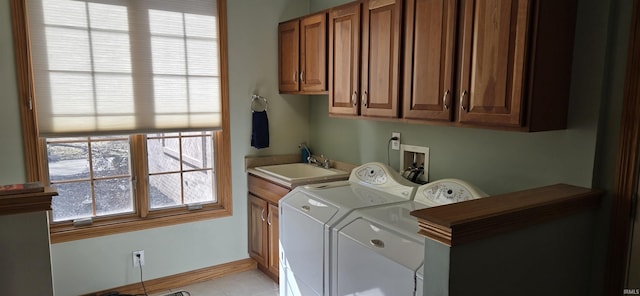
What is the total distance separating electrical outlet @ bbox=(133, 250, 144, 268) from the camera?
308 cm

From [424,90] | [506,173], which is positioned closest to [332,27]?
[424,90]

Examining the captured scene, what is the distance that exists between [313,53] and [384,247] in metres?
1.71

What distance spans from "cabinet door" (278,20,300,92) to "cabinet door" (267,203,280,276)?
39.1 inches

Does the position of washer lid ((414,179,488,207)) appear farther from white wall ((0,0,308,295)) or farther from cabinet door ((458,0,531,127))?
white wall ((0,0,308,295))

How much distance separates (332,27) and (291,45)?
0.57 m

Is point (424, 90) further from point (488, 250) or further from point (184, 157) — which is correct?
point (184, 157)

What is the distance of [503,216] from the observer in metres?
1.50

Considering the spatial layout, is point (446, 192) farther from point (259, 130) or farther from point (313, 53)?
point (259, 130)

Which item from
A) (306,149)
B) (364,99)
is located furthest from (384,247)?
(306,149)

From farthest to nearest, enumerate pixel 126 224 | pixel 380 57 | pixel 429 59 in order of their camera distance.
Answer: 1. pixel 126 224
2. pixel 380 57
3. pixel 429 59

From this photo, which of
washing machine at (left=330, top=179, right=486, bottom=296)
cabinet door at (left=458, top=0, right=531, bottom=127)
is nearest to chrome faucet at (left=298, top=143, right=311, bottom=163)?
washing machine at (left=330, top=179, right=486, bottom=296)

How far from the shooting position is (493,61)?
6.04 ft

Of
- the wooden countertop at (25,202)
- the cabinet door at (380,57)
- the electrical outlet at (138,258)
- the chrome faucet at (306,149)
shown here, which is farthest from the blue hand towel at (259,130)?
the wooden countertop at (25,202)

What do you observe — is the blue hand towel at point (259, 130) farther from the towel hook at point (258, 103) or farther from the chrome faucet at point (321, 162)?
the chrome faucet at point (321, 162)
